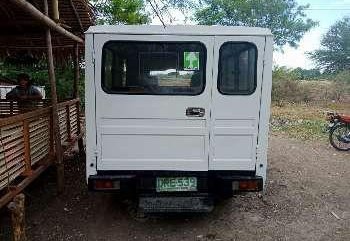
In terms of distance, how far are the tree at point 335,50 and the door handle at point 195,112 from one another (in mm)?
34657

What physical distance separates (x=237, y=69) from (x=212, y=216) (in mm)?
2019

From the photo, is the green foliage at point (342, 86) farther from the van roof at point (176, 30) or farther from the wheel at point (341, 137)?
the van roof at point (176, 30)

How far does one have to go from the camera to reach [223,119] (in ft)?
16.0

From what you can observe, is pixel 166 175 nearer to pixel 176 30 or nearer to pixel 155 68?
pixel 155 68

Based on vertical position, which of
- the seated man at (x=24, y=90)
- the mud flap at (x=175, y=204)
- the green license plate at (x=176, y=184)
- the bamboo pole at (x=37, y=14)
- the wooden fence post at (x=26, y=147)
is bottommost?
the mud flap at (x=175, y=204)

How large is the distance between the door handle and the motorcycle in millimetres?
6680

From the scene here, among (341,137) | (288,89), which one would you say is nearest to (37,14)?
(341,137)

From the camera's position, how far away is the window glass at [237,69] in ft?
15.7

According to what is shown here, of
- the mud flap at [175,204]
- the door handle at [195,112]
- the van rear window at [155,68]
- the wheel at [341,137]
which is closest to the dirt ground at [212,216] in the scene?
the mud flap at [175,204]

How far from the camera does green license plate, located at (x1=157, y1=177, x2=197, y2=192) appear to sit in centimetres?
501

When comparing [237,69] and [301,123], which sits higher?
[237,69]

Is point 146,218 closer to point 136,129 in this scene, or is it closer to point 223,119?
point 136,129

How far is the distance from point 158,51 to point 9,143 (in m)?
1.99

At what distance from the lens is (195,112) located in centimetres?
487
